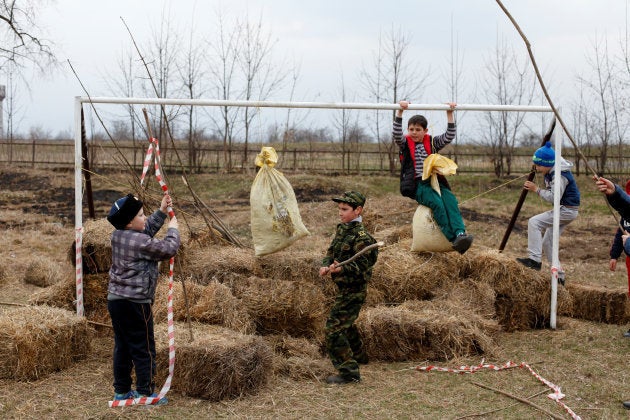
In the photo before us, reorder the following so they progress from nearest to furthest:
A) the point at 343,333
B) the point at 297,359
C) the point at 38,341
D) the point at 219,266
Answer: the point at 38,341 → the point at 343,333 → the point at 297,359 → the point at 219,266

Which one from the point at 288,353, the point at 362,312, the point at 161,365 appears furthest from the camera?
the point at 362,312

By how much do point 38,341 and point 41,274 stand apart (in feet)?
13.8

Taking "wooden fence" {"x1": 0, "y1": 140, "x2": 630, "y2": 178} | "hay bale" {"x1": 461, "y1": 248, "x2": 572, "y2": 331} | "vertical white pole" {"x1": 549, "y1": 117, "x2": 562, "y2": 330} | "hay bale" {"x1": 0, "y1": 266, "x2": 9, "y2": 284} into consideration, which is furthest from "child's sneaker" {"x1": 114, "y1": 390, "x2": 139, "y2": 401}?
"wooden fence" {"x1": 0, "y1": 140, "x2": 630, "y2": 178}

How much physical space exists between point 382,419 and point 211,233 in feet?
11.6

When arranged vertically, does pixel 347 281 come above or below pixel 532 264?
above

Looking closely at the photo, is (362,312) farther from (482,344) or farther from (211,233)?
(211,233)

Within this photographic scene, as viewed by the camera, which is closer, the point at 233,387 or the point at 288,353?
the point at 233,387

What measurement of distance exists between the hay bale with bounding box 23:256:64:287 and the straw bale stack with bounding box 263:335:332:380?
4.29m

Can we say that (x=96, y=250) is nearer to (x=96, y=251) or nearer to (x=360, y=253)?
(x=96, y=251)

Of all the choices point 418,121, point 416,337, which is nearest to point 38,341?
point 416,337

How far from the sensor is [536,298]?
7.27 meters

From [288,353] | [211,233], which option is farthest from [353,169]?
[288,353]

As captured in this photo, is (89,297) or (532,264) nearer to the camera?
(89,297)

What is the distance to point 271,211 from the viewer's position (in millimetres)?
6730
